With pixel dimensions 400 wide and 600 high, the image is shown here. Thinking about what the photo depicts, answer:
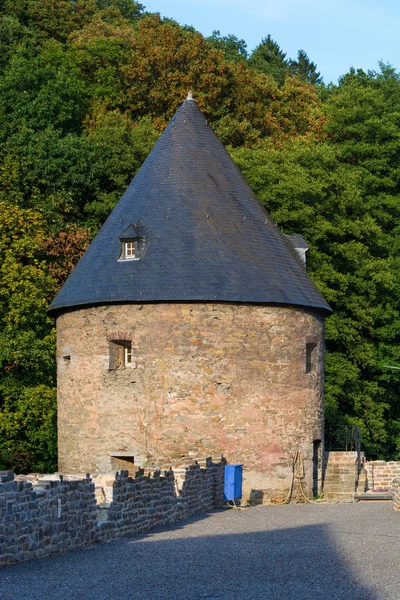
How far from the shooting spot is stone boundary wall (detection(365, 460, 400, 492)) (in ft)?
98.6

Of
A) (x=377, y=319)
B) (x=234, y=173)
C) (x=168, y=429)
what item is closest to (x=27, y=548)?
(x=168, y=429)

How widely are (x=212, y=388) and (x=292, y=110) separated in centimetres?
2450

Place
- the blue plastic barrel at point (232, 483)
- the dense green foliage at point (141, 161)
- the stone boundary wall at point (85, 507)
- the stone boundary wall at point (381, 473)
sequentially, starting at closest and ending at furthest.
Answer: the stone boundary wall at point (85, 507) < the blue plastic barrel at point (232, 483) < the dense green foliage at point (141, 161) < the stone boundary wall at point (381, 473)

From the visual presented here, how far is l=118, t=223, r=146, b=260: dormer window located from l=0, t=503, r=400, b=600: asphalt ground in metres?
9.00

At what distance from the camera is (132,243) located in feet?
80.2

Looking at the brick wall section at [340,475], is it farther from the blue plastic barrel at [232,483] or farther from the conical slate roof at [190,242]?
the blue plastic barrel at [232,483]

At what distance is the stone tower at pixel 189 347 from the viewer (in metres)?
23.2

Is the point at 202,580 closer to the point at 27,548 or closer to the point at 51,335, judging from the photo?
the point at 27,548

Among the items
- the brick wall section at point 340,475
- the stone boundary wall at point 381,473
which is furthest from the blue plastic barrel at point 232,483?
the stone boundary wall at point 381,473

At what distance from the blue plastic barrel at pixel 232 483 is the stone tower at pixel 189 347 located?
123 cm

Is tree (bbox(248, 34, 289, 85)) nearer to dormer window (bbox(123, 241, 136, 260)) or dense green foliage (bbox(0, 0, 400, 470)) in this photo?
dense green foliage (bbox(0, 0, 400, 470))

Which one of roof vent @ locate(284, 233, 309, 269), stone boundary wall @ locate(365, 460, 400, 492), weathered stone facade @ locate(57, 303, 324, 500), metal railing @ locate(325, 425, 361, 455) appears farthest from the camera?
metal railing @ locate(325, 425, 361, 455)

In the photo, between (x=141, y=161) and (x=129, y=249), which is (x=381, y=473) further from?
(x=141, y=161)

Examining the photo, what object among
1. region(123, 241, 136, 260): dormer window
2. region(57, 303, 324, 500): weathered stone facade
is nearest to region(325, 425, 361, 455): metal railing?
region(57, 303, 324, 500): weathered stone facade
